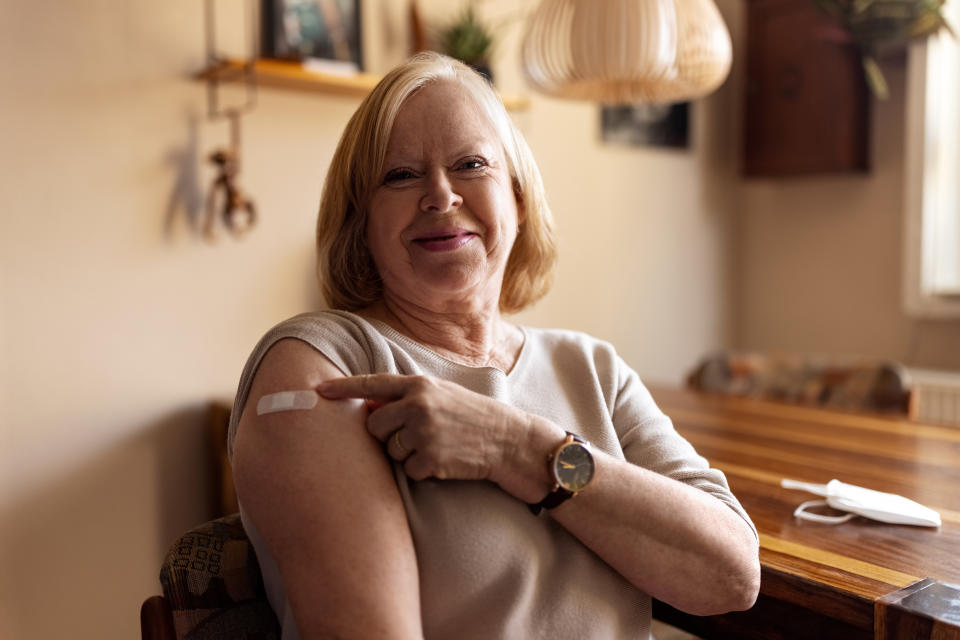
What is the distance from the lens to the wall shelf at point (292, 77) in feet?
7.36

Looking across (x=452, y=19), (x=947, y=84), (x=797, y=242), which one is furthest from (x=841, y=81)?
(x=452, y=19)

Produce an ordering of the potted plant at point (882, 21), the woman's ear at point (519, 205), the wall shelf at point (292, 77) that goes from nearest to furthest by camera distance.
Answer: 1. the woman's ear at point (519, 205)
2. the wall shelf at point (292, 77)
3. the potted plant at point (882, 21)

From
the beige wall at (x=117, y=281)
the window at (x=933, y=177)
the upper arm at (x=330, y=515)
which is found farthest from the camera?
the window at (x=933, y=177)

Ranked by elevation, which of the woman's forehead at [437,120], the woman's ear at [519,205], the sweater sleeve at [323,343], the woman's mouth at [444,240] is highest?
the woman's forehead at [437,120]

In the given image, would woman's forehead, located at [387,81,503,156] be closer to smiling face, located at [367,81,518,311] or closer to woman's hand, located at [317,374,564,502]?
smiling face, located at [367,81,518,311]

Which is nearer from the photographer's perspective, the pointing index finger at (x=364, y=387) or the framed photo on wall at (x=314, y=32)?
the pointing index finger at (x=364, y=387)

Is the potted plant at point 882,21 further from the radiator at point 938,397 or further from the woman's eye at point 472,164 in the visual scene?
the woman's eye at point 472,164

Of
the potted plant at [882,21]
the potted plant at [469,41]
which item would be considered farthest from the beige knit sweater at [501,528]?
the potted plant at [882,21]

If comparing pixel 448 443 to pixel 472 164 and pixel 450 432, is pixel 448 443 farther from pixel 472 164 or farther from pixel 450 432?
pixel 472 164

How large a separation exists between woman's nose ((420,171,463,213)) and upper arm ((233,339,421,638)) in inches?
11.7

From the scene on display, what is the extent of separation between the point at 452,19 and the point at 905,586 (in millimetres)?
2309

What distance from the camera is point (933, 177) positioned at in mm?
3068

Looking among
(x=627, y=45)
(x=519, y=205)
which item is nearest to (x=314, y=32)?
(x=627, y=45)

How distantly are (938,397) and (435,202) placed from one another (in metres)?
2.52
